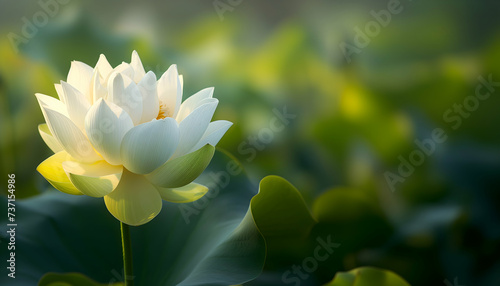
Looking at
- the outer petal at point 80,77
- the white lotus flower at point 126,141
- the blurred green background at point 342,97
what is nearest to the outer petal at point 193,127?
the white lotus flower at point 126,141

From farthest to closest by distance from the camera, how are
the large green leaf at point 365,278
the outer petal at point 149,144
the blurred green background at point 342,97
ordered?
1. the blurred green background at point 342,97
2. the large green leaf at point 365,278
3. the outer petal at point 149,144

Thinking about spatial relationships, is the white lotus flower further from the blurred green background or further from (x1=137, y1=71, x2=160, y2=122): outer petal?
the blurred green background

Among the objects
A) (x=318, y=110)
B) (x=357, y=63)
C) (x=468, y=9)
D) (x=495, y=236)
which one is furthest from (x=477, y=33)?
(x=495, y=236)

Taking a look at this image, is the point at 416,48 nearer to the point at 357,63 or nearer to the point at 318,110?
the point at 357,63

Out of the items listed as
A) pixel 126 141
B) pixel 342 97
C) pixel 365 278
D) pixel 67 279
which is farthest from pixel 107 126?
pixel 342 97

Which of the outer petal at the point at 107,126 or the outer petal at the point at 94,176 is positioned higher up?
the outer petal at the point at 107,126

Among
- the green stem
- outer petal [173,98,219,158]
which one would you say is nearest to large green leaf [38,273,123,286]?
the green stem

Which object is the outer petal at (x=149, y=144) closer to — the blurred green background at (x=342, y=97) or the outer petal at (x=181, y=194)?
the outer petal at (x=181, y=194)

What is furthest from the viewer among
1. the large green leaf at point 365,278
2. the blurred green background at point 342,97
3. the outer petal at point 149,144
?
the blurred green background at point 342,97

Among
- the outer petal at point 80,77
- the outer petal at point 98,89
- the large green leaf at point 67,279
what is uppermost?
the outer petal at point 80,77
